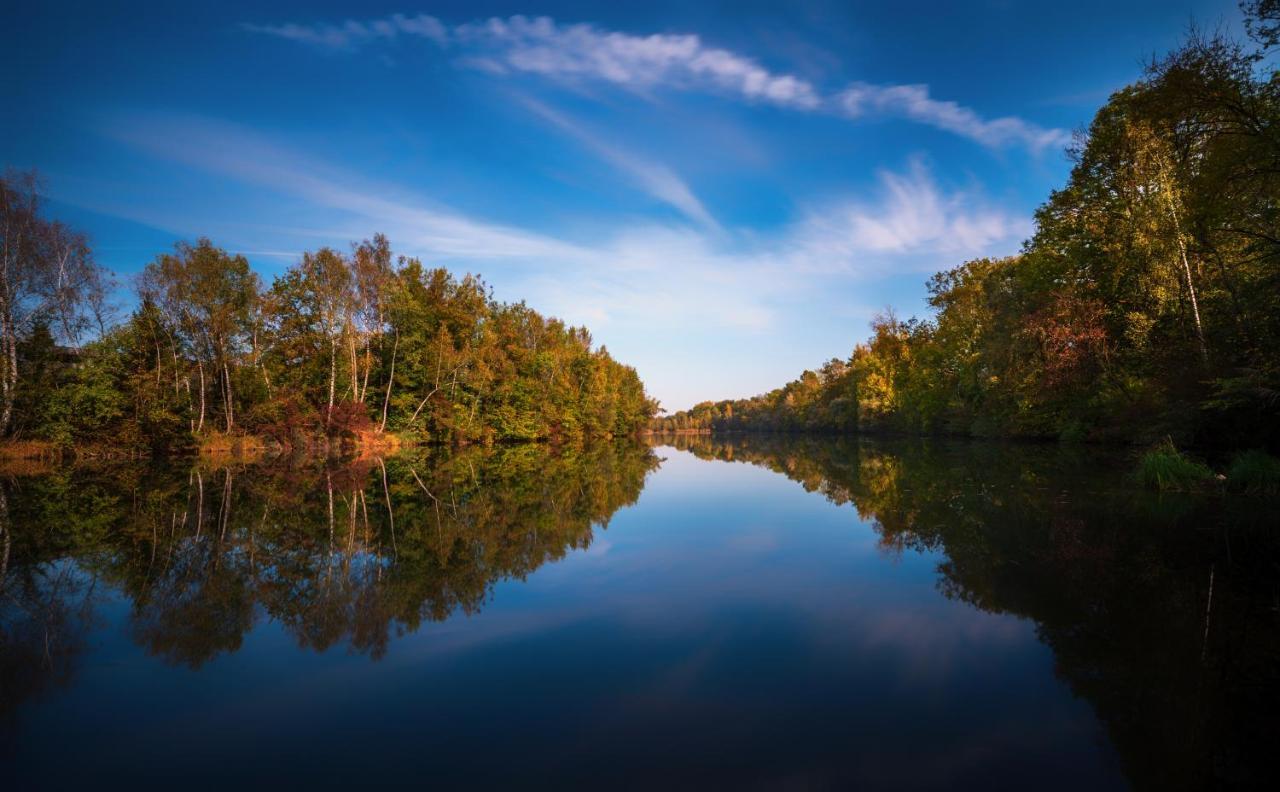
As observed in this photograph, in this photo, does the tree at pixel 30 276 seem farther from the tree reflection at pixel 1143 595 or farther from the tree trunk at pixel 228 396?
the tree reflection at pixel 1143 595

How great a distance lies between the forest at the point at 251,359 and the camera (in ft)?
79.0

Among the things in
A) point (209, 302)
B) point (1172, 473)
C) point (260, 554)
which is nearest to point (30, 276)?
point (209, 302)

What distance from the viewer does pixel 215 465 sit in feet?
78.3

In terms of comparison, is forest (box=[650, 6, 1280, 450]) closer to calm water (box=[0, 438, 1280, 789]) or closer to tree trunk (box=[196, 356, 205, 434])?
calm water (box=[0, 438, 1280, 789])

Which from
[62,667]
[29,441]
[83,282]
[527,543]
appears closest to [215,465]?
[29,441]

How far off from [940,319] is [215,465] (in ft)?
172

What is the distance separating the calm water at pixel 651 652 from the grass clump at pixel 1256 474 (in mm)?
1617

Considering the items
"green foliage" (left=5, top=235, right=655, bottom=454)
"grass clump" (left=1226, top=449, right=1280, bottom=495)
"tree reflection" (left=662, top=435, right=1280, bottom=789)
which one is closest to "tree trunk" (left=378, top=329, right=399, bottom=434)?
"green foliage" (left=5, top=235, right=655, bottom=454)

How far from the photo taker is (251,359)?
3303cm

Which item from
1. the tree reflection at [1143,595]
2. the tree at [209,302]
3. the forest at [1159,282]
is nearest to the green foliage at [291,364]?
the tree at [209,302]

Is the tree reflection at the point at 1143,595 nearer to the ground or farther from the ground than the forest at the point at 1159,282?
nearer to the ground

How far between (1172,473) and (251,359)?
40072mm

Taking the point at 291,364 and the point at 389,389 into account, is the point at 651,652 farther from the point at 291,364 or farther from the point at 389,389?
the point at 291,364

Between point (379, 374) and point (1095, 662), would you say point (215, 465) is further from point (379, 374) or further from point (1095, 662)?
point (1095, 662)
